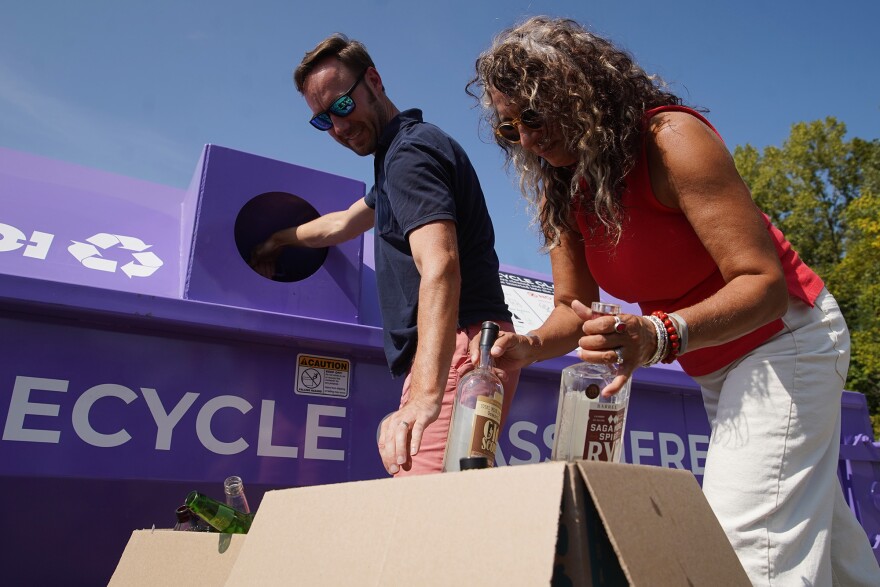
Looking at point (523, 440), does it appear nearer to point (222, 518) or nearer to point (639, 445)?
point (639, 445)

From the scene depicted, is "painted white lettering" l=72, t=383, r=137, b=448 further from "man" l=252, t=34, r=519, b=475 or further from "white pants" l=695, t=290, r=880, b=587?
"white pants" l=695, t=290, r=880, b=587

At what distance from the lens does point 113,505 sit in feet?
7.21

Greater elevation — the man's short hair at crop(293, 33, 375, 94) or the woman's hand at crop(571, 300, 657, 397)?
the man's short hair at crop(293, 33, 375, 94)

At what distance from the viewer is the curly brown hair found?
5.34 ft

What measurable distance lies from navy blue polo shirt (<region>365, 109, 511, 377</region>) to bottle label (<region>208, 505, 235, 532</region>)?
24.3 inches

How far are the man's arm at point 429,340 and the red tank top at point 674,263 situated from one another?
0.42m

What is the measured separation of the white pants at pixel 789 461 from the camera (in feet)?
4.37

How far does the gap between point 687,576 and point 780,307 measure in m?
0.74

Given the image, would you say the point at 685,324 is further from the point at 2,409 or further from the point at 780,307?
the point at 2,409

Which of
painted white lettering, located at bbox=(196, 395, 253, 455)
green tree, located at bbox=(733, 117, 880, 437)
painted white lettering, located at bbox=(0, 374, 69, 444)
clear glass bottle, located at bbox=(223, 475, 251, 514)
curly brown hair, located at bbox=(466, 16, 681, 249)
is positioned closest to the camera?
curly brown hair, located at bbox=(466, 16, 681, 249)

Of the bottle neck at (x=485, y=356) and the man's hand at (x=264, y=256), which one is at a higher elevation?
the man's hand at (x=264, y=256)

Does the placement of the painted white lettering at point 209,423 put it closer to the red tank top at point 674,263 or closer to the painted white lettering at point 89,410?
the painted white lettering at point 89,410

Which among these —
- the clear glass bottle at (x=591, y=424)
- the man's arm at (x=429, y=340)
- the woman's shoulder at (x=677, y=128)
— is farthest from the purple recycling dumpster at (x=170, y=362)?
the woman's shoulder at (x=677, y=128)

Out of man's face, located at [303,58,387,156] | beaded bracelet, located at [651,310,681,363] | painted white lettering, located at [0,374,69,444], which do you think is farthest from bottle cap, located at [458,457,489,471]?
man's face, located at [303,58,387,156]
